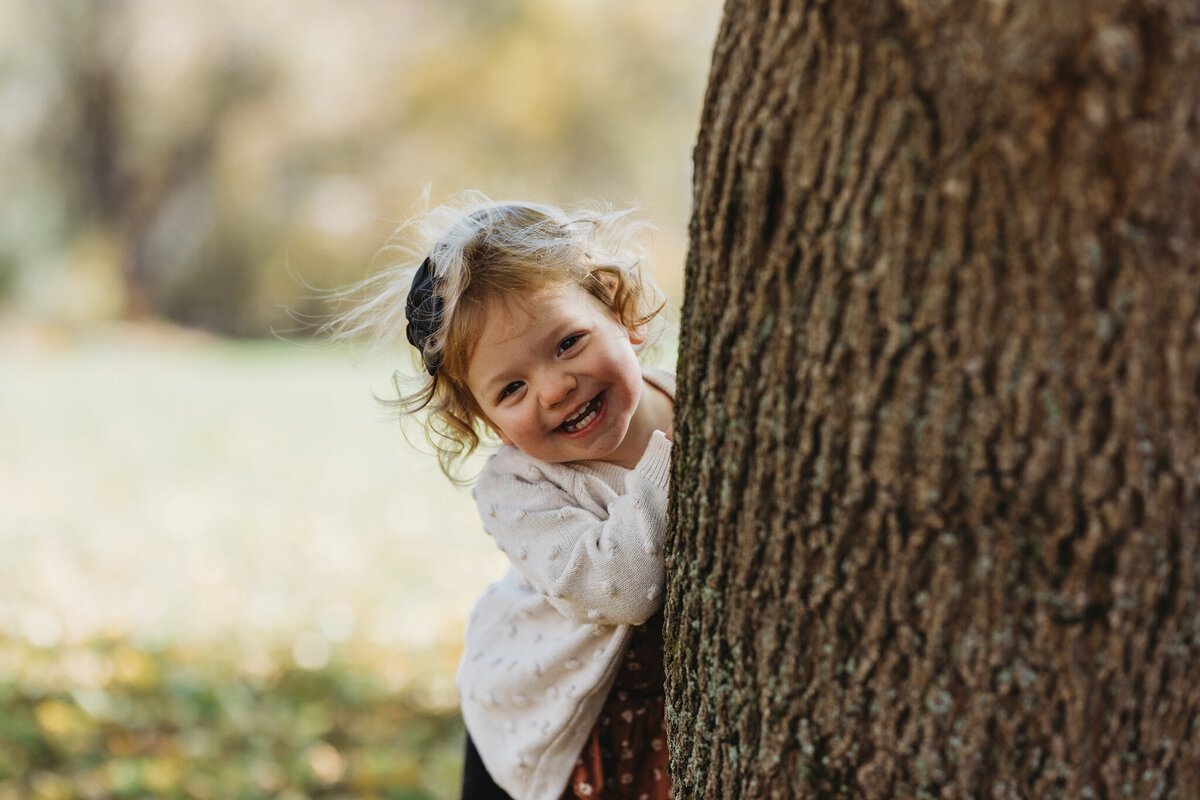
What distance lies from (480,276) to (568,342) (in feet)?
0.67

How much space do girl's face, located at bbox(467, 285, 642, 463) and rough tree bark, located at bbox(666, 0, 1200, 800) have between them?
642mm

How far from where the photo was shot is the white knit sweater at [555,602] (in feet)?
5.82

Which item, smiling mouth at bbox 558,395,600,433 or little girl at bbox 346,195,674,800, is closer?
little girl at bbox 346,195,674,800

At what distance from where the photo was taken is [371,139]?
1605 cm

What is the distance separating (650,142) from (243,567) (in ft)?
38.1

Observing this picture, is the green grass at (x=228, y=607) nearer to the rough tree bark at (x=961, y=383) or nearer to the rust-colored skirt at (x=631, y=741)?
the rust-colored skirt at (x=631, y=741)

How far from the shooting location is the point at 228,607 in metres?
5.03

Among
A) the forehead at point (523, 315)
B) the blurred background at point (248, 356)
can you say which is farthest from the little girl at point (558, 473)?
the blurred background at point (248, 356)

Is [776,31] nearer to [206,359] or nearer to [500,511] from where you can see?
Answer: [500,511]

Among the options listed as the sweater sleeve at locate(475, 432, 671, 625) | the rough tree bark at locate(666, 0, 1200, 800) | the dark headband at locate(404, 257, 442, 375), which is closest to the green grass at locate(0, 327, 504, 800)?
the dark headband at locate(404, 257, 442, 375)

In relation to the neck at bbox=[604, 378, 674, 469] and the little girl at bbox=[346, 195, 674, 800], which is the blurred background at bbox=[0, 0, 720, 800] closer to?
the little girl at bbox=[346, 195, 674, 800]

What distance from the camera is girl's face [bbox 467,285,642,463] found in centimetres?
194

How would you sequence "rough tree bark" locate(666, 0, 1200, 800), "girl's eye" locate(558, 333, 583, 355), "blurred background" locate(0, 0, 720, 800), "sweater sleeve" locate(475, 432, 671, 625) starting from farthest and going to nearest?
"blurred background" locate(0, 0, 720, 800)
"girl's eye" locate(558, 333, 583, 355)
"sweater sleeve" locate(475, 432, 671, 625)
"rough tree bark" locate(666, 0, 1200, 800)

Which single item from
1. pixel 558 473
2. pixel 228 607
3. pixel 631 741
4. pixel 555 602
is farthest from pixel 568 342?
pixel 228 607
